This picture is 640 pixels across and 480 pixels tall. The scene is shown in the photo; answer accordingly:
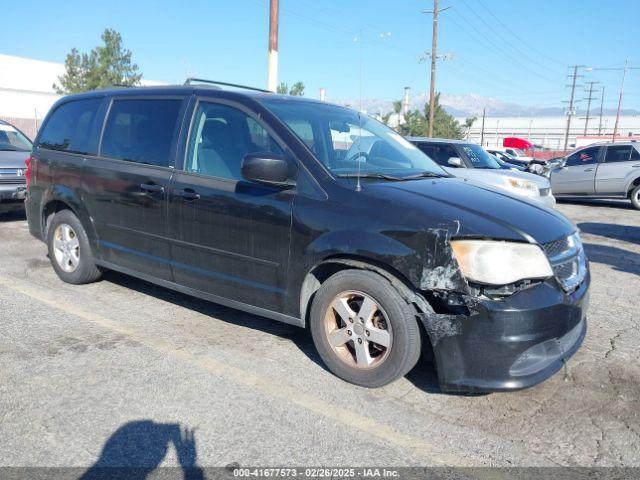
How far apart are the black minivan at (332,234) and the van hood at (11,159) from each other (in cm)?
425

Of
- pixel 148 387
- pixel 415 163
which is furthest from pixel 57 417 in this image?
pixel 415 163

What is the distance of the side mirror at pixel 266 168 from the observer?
3.53 m

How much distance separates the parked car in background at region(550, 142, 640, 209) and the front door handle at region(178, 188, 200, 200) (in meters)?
13.4

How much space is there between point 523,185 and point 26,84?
5355cm

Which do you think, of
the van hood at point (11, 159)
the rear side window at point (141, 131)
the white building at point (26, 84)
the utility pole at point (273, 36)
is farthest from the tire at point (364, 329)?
the white building at point (26, 84)

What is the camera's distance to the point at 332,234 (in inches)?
135

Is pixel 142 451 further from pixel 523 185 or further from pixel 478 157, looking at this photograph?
pixel 478 157

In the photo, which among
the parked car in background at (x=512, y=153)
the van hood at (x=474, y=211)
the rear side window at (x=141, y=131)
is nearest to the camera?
the van hood at (x=474, y=211)

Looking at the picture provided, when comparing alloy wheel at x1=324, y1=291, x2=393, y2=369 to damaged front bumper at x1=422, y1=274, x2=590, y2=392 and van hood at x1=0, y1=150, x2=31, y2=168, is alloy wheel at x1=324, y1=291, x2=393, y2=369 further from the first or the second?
van hood at x1=0, y1=150, x2=31, y2=168

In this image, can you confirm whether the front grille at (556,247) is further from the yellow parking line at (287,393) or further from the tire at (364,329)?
the yellow parking line at (287,393)

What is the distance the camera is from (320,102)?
470cm

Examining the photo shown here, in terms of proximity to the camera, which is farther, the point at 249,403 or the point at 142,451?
the point at 249,403

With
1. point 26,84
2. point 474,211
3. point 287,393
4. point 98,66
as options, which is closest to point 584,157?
point 474,211

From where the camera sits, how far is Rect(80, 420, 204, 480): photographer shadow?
101 inches
